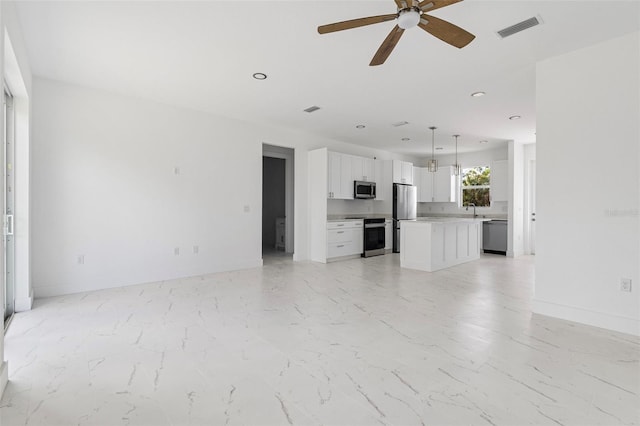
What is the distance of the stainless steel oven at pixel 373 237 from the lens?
7250mm


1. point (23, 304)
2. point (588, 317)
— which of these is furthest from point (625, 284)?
point (23, 304)

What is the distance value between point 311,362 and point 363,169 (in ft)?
18.7

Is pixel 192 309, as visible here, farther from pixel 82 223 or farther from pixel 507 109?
pixel 507 109

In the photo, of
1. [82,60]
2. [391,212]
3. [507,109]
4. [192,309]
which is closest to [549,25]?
[507,109]

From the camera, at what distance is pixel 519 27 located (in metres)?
2.77

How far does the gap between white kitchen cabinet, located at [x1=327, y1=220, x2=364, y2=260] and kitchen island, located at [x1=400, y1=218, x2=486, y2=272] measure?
126cm

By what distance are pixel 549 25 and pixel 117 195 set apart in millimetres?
5125

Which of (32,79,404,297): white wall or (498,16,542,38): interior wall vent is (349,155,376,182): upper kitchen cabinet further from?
(498,16,542,38): interior wall vent

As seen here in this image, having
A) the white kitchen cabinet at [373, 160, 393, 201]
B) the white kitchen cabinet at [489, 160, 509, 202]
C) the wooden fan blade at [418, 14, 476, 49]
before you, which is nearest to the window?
the white kitchen cabinet at [489, 160, 509, 202]

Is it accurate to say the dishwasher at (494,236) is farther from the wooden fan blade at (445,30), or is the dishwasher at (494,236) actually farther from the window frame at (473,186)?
the wooden fan blade at (445,30)

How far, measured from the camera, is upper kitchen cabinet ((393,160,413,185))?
315 inches

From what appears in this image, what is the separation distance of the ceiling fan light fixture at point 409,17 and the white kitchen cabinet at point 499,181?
6.97 meters

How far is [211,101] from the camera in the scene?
4762 mm

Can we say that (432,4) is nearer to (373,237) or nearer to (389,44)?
(389,44)
